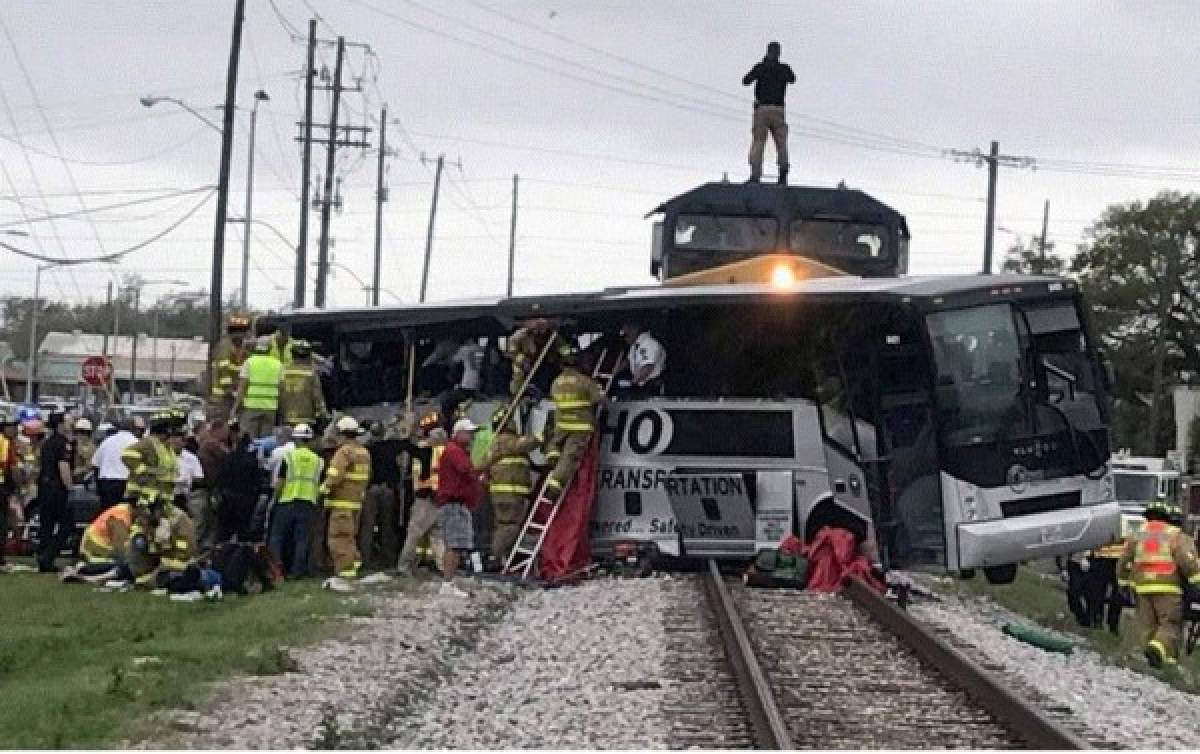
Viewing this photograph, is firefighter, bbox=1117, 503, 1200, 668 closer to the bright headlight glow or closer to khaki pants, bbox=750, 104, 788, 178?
the bright headlight glow

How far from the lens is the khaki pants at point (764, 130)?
2666cm

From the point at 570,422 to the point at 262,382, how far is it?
4.24 metres

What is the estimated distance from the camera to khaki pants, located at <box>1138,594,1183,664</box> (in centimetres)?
1883

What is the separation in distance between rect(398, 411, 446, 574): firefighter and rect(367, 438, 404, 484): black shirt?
23.6 inches

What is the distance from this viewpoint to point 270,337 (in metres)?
23.8

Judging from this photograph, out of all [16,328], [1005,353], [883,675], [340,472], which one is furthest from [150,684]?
[16,328]

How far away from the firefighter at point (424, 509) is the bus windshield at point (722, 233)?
479 centimetres

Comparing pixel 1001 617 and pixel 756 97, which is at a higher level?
pixel 756 97

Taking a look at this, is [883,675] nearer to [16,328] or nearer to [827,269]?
[827,269]

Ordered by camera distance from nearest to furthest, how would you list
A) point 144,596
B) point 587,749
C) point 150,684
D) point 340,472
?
1. point 587,749
2. point 150,684
3. point 144,596
4. point 340,472

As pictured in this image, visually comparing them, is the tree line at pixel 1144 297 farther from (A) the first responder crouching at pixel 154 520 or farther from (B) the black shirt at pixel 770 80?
(A) the first responder crouching at pixel 154 520

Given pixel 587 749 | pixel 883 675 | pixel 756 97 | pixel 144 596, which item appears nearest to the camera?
pixel 587 749

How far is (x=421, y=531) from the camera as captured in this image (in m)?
20.8

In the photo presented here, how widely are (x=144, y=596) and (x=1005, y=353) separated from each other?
8327 millimetres
